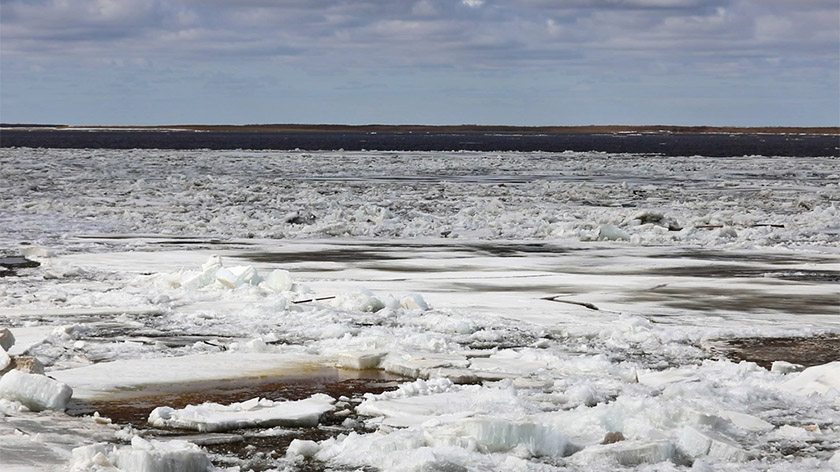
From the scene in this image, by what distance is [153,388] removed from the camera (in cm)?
638

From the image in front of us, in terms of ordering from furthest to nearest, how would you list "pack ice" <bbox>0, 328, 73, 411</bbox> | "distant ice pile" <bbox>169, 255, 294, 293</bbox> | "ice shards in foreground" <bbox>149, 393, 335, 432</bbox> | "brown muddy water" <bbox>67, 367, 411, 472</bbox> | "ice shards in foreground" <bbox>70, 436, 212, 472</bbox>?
"distant ice pile" <bbox>169, 255, 294, 293</bbox> < "pack ice" <bbox>0, 328, 73, 411</bbox> < "ice shards in foreground" <bbox>149, 393, 335, 432</bbox> < "brown muddy water" <bbox>67, 367, 411, 472</bbox> < "ice shards in foreground" <bbox>70, 436, 212, 472</bbox>

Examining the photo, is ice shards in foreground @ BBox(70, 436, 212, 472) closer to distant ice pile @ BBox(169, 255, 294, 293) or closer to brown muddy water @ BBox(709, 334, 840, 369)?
brown muddy water @ BBox(709, 334, 840, 369)

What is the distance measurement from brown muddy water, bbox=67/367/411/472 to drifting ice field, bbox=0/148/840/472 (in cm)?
2

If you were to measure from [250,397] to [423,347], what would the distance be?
1.69 m

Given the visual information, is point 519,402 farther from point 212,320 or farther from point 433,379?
point 212,320

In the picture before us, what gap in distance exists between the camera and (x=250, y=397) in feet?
20.4

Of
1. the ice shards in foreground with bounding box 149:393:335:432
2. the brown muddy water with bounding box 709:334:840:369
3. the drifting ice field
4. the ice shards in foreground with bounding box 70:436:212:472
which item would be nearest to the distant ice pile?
the drifting ice field

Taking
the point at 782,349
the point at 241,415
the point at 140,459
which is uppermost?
the point at 140,459

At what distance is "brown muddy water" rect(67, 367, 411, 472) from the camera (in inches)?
203

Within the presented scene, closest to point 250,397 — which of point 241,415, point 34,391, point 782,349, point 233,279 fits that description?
point 241,415

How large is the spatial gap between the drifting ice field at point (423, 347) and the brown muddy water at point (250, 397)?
20 mm

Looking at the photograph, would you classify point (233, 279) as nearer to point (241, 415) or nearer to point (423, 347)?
point (423, 347)

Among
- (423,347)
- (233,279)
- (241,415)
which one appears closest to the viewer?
(241,415)

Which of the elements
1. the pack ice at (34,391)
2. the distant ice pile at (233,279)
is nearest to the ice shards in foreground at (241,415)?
the pack ice at (34,391)
